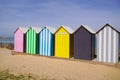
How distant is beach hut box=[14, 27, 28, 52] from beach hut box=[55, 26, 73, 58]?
12.3ft

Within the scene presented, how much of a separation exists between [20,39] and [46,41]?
304 cm

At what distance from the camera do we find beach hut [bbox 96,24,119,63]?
12.4m

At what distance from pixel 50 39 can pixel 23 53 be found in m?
3.21

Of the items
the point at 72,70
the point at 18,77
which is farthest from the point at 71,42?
the point at 18,77

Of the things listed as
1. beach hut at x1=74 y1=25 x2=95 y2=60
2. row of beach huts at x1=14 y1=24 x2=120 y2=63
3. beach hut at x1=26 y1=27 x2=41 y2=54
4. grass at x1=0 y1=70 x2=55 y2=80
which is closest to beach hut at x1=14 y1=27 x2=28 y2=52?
row of beach huts at x1=14 y1=24 x2=120 y2=63

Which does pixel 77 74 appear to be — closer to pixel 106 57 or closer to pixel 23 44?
pixel 106 57

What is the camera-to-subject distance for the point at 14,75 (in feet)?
34.6

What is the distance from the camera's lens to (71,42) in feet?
48.5

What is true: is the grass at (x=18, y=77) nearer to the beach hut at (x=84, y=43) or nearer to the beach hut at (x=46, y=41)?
the beach hut at (x=84, y=43)

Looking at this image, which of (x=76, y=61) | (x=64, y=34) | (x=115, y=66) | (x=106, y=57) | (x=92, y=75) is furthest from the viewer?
(x=64, y=34)

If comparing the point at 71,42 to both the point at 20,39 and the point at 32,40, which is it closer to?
the point at 32,40

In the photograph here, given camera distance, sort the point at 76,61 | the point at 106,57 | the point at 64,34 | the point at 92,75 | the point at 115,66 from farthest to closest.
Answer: the point at 64,34, the point at 76,61, the point at 106,57, the point at 115,66, the point at 92,75

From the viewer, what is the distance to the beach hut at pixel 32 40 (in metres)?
16.6

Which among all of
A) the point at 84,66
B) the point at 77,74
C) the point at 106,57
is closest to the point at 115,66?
the point at 106,57
